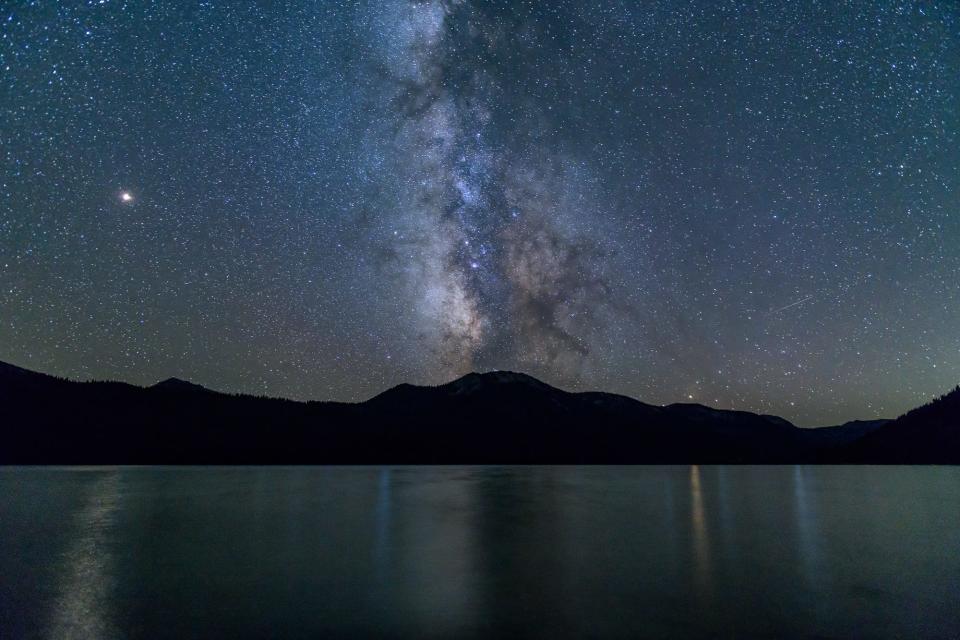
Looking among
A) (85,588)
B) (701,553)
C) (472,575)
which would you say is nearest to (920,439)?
(701,553)

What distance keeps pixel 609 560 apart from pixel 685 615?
24.3 ft

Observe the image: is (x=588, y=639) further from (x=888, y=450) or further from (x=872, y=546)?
(x=888, y=450)

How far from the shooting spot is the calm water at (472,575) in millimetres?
11633

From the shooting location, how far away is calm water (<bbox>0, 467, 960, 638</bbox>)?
11633 mm

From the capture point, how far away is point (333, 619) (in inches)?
468

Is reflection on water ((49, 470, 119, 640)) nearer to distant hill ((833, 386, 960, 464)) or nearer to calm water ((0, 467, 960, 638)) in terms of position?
calm water ((0, 467, 960, 638))

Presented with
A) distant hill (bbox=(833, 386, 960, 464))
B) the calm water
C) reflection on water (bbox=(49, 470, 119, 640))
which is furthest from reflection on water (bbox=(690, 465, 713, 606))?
distant hill (bbox=(833, 386, 960, 464))

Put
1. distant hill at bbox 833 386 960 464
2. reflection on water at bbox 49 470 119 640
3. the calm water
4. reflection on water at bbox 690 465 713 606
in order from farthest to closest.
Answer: distant hill at bbox 833 386 960 464 < reflection on water at bbox 690 465 713 606 < the calm water < reflection on water at bbox 49 470 119 640

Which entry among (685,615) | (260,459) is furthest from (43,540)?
(260,459)

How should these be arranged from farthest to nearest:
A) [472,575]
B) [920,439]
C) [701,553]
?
[920,439] → [701,553] → [472,575]

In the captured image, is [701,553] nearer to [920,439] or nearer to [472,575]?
[472,575]

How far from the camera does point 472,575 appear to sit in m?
16.8

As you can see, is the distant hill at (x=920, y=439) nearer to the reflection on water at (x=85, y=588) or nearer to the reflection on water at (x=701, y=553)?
the reflection on water at (x=701, y=553)

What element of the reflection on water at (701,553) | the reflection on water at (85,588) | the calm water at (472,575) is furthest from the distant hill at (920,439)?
the reflection on water at (85,588)
